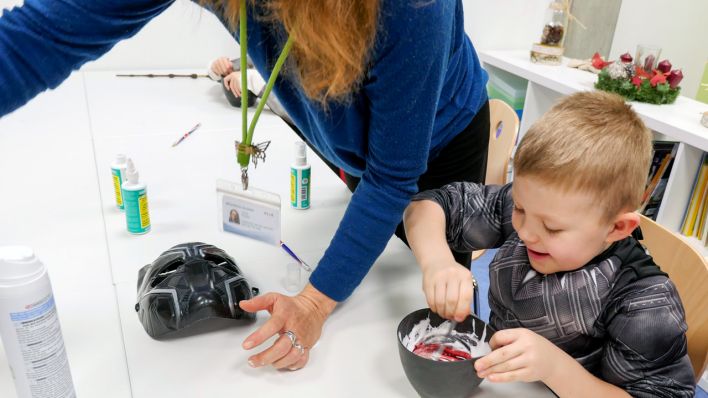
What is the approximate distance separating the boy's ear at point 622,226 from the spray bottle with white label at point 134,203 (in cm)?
81

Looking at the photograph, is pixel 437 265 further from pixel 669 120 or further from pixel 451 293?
pixel 669 120

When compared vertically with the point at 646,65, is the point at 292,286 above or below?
below

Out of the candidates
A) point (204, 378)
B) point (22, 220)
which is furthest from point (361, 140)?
point (22, 220)

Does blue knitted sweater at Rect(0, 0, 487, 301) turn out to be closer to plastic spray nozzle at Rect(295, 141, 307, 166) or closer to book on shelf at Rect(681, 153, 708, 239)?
plastic spray nozzle at Rect(295, 141, 307, 166)

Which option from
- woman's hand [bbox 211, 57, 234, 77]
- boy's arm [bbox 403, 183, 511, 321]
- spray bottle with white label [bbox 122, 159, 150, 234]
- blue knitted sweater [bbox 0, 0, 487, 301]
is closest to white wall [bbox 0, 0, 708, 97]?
woman's hand [bbox 211, 57, 234, 77]

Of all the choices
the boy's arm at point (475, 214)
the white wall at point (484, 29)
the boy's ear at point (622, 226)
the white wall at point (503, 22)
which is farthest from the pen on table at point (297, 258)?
the white wall at point (503, 22)

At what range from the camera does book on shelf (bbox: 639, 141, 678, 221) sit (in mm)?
2020

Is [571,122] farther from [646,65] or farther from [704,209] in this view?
[646,65]

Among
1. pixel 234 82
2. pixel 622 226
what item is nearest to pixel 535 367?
pixel 622 226

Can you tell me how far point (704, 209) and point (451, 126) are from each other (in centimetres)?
139

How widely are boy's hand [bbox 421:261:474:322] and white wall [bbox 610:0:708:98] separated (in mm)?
2285

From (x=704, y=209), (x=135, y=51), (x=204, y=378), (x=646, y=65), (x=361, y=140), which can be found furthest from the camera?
(x=135, y=51)

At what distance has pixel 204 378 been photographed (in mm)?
747

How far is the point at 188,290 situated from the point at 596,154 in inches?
24.0
